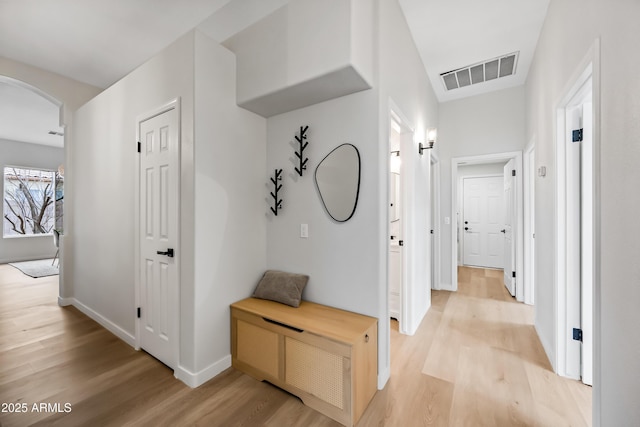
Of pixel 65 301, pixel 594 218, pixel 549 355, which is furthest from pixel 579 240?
pixel 65 301

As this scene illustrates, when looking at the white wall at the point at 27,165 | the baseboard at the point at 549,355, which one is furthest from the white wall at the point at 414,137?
the white wall at the point at 27,165

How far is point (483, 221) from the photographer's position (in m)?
6.15

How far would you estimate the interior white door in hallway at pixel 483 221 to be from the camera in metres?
5.95

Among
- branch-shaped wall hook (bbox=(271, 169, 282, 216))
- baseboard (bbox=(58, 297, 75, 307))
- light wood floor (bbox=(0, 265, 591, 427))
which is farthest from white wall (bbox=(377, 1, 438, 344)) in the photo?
baseboard (bbox=(58, 297, 75, 307))

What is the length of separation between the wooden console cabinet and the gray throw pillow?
0.21 ft

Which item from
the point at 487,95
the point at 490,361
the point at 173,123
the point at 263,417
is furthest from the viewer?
the point at 487,95

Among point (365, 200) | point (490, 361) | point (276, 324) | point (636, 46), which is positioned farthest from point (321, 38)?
point (490, 361)

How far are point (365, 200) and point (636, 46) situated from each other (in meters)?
1.43

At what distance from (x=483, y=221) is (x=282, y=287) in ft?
18.7

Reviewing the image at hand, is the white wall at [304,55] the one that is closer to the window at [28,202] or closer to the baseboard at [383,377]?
the baseboard at [383,377]

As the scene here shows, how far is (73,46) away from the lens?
3.08 meters

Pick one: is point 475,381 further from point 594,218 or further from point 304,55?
point 304,55

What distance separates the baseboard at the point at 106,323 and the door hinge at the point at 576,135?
13.8ft

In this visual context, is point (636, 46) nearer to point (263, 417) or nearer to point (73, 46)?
point (263, 417)
